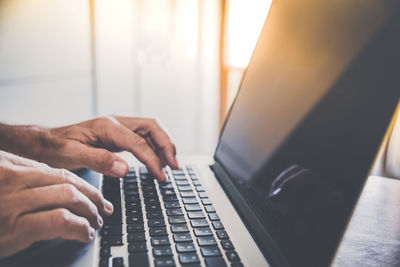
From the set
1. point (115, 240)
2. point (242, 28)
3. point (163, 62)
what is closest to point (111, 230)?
point (115, 240)

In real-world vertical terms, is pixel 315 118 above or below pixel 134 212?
above

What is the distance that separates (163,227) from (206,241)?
0.23 ft

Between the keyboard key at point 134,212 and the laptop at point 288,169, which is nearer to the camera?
the laptop at point 288,169

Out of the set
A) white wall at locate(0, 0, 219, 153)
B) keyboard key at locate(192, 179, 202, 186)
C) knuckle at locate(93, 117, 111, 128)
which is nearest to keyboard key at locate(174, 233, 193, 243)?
keyboard key at locate(192, 179, 202, 186)

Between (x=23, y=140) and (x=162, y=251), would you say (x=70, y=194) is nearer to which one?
(x=162, y=251)

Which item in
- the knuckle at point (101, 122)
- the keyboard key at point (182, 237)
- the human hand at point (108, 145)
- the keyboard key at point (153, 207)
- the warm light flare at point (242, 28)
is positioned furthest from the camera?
the warm light flare at point (242, 28)

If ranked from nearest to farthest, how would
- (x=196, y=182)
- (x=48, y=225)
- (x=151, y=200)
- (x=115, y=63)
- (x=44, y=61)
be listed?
(x=48, y=225), (x=151, y=200), (x=196, y=182), (x=44, y=61), (x=115, y=63)

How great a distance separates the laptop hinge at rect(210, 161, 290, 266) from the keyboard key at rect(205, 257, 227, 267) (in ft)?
0.20

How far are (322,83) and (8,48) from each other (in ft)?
8.09

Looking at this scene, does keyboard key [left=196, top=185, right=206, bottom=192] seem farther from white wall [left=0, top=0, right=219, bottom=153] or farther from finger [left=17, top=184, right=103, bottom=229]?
white wall [left=0, top=0, right=219, bottom=153]

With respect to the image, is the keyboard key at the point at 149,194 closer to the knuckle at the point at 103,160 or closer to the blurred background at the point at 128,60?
the knuckle at the point at 103,160

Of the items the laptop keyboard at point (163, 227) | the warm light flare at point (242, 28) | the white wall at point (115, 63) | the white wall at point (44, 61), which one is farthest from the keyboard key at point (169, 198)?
the white wall at point (115, 63)

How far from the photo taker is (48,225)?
0.39 metres

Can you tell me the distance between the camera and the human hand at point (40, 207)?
1.28 ft
